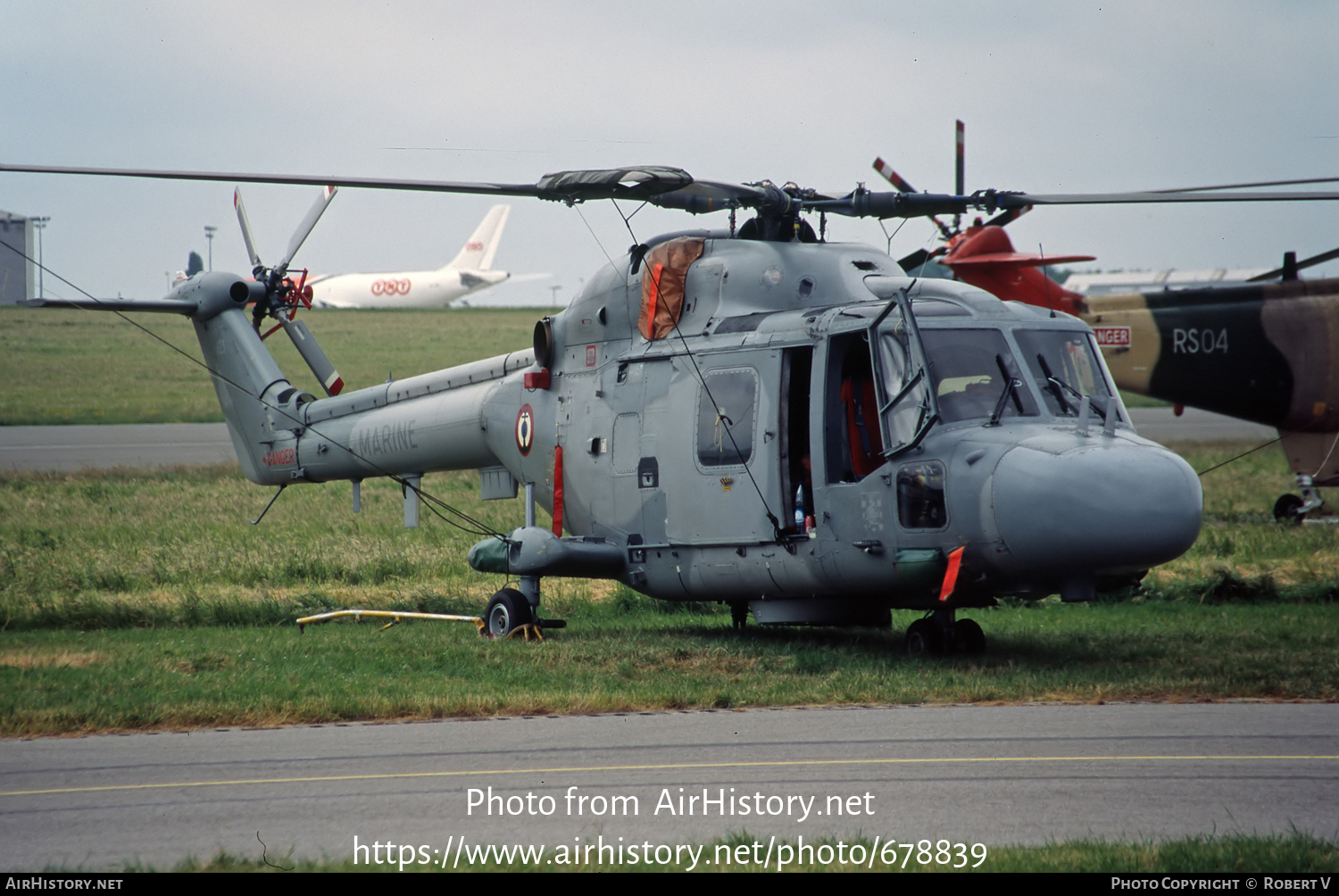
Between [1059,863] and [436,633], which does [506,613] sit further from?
[1059,863]

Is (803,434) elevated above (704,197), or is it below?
below

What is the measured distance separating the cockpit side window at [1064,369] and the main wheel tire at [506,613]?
5.10 m

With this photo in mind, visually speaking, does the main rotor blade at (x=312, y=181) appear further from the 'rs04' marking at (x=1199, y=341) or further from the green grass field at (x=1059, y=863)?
the 'rs04' marking at (x=1199, y=341)

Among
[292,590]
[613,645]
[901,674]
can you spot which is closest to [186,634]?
[292,590]

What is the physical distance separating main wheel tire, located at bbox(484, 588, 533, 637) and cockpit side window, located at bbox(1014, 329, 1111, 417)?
16.7 ft

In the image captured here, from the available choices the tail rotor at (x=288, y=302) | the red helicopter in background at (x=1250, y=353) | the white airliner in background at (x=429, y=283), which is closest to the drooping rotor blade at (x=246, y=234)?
the tail rotor at (x=288, y=302)

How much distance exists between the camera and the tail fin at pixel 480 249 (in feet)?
339

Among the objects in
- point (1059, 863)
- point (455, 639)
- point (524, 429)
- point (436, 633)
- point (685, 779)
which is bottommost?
point (436, 633)

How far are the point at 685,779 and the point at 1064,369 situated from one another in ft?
16.8

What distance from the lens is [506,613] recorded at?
12.7 metres

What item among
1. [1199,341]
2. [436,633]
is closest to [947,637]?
[436,633]

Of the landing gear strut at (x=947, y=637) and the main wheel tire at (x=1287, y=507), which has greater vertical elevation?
the landing gear strut at (x=947, y=637)
